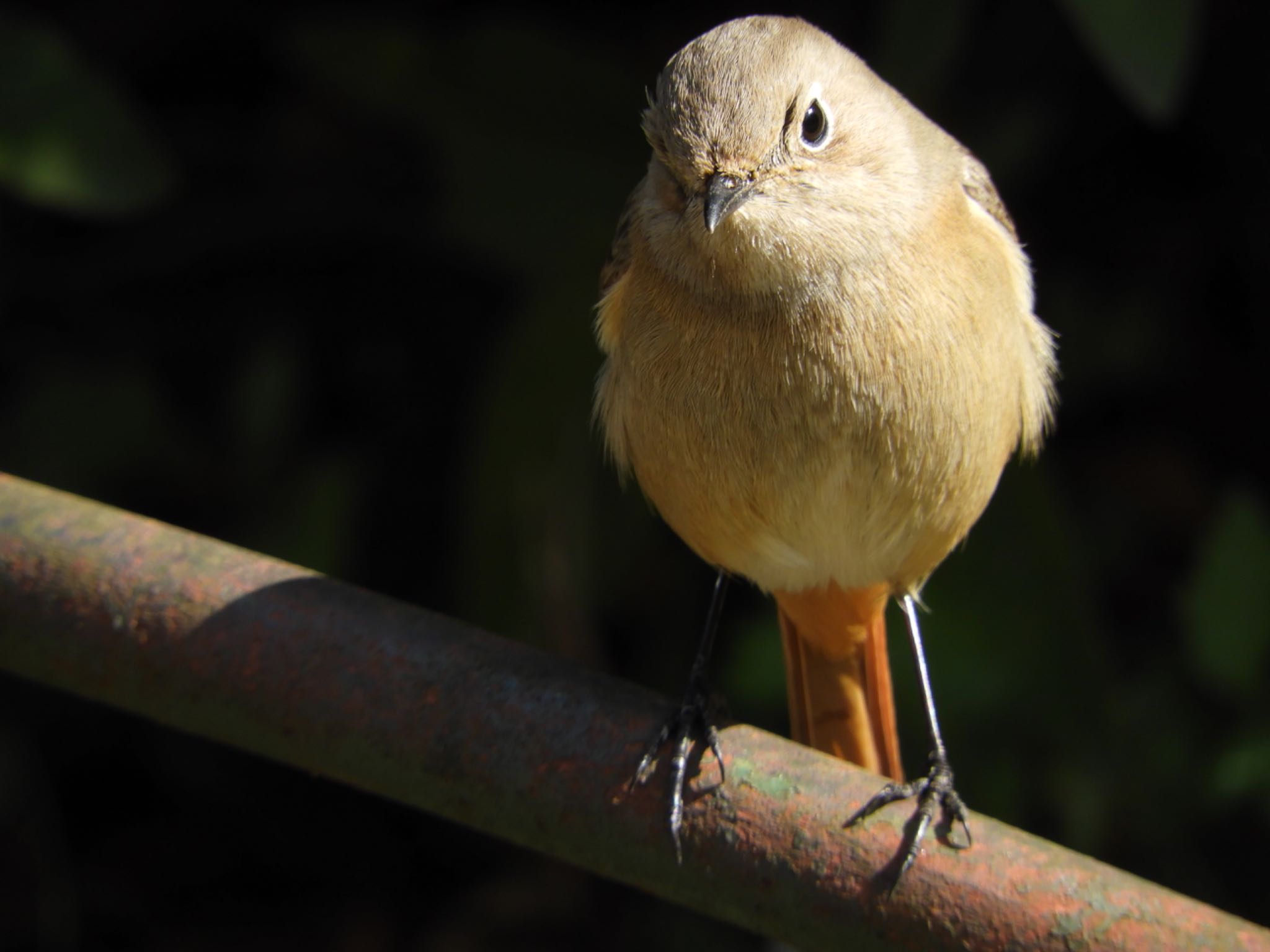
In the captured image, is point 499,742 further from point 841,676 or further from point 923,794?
point 841,676

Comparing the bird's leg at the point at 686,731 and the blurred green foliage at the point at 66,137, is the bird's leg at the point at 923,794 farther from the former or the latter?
the blurred green foliage at the point at 66,137

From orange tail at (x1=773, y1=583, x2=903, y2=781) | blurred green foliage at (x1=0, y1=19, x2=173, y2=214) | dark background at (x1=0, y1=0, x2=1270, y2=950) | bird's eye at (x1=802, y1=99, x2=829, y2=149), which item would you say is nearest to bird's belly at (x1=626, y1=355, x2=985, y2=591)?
orange tail at (x1=773, y1=583, x2=903, y2=781)

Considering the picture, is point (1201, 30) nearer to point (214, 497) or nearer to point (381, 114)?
point (381, 114)

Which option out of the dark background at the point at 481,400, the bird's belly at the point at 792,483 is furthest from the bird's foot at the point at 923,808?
the dark background at the point at 481,400

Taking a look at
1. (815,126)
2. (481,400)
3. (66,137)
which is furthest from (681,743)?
(66,137)

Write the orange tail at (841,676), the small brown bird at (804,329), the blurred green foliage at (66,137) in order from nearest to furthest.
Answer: the small brown bird at (804,329) → the orange tail at (841,676) → the blurred green foliage at (66,137)

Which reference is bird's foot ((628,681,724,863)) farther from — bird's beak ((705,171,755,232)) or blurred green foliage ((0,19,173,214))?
blurred green foliage ((0,19,173,214))
